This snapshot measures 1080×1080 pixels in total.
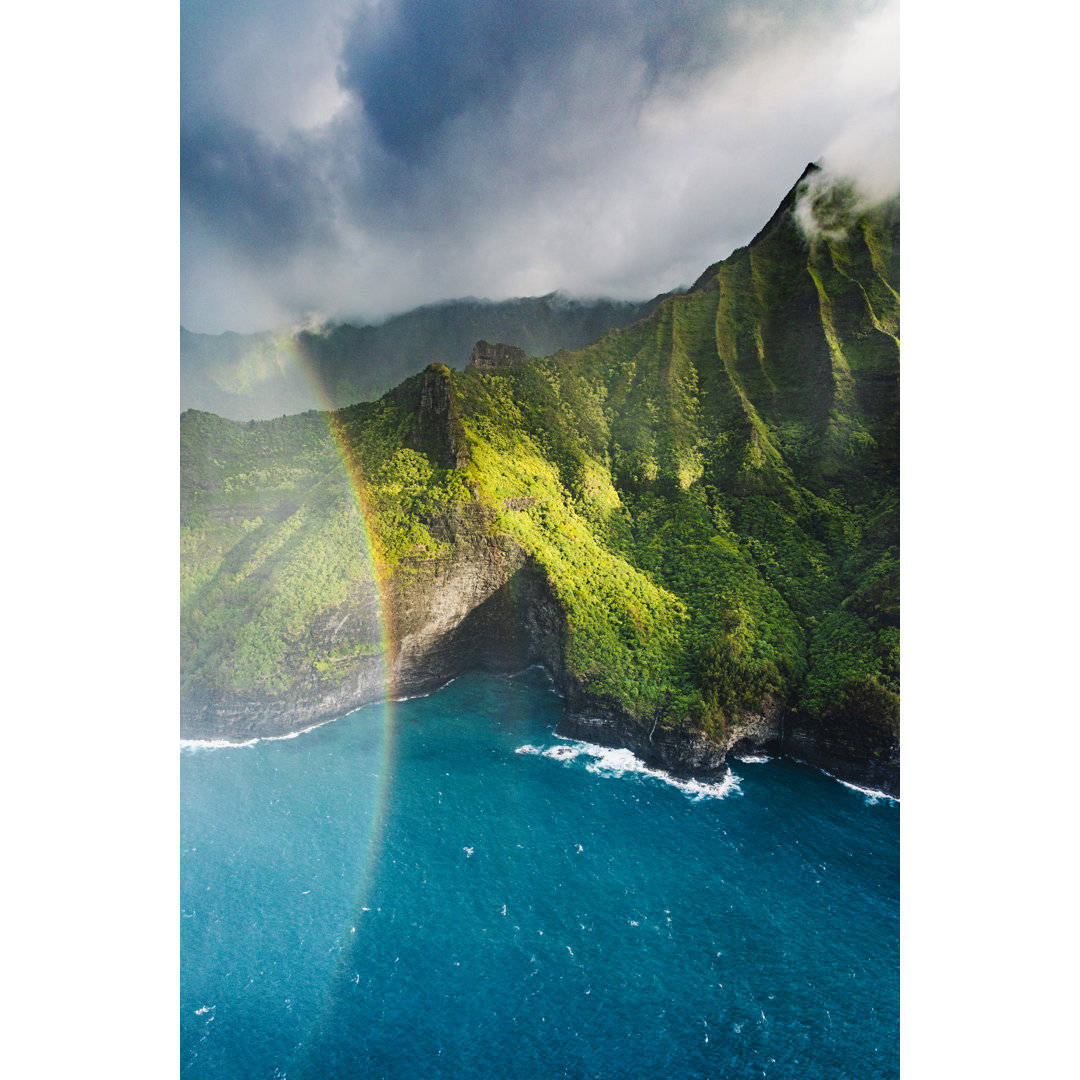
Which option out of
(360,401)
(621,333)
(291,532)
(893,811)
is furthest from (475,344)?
(893,811)

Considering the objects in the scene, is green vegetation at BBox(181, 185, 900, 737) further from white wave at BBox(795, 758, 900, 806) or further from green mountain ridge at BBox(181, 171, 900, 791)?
white wave at BBox(795, 758, 900, 806)

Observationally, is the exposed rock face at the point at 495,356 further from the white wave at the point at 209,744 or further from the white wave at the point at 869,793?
the white wave at the point at 869,793

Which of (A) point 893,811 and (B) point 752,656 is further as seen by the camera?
(B) point 752,656

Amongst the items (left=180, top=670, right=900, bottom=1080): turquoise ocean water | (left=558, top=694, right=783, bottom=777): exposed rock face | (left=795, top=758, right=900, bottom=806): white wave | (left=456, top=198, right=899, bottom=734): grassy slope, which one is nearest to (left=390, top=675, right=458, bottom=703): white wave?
(left=180, top=670, right=900, bottom=1080): turquoise ocean water

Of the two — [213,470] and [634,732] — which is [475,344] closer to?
[213,470]

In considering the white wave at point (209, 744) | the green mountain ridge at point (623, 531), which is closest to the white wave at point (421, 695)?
the green mountain ridge at point (623, 531)

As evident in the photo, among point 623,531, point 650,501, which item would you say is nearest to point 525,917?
point 623,531
